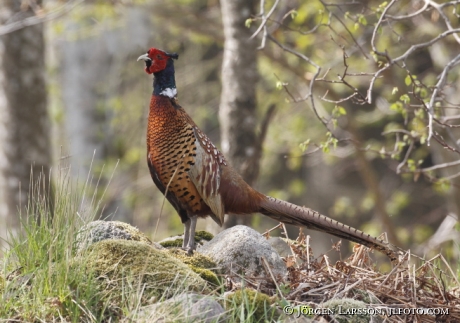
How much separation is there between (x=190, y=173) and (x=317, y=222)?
1.04m

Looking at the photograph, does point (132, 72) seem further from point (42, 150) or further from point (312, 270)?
point (312, 270)

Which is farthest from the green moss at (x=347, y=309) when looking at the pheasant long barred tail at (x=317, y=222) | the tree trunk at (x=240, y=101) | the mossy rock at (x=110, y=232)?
the tree trunk at (x=240, y=101)

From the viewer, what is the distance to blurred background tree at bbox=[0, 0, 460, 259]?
24.7ft

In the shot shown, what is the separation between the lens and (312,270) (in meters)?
4.51

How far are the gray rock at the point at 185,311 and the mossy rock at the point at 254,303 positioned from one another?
0.14m

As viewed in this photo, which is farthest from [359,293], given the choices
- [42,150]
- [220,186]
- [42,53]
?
[42,53]

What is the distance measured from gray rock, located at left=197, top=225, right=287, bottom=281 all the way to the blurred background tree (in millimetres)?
2639

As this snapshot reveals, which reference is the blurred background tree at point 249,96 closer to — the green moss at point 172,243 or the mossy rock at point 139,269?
the green moss at point 172,243

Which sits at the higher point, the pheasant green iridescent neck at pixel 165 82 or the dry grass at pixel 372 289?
the pheasant green iridescent neck at pixel 165 82

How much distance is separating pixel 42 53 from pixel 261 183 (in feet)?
38.3

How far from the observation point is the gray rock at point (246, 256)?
169 inches

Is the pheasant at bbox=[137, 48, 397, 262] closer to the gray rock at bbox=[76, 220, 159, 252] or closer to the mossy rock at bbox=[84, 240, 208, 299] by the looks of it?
the gray rock at bbox=[76, 220, 159, 252]

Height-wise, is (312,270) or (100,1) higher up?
(100,1)

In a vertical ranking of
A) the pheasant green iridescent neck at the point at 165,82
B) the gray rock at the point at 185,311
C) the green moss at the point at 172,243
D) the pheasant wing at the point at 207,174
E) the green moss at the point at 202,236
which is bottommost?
the green moss at the point at 172,243
